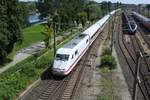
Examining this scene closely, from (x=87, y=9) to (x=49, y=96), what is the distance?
10409 cm

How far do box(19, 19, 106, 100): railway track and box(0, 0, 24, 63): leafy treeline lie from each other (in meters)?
6.74

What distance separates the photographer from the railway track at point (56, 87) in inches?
1166

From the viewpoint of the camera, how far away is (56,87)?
32.4 metres

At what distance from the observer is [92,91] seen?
31.1 m

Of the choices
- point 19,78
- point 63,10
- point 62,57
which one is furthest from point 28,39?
point 19,78

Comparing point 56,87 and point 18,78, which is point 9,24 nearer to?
point 18,78

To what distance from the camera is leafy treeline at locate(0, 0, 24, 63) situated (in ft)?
131

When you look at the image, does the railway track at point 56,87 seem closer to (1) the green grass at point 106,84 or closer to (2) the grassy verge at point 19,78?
(2) the grassy verge at point 19,78

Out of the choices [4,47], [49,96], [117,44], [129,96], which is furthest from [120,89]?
[117,44]

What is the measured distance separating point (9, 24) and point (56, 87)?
13.7 metres

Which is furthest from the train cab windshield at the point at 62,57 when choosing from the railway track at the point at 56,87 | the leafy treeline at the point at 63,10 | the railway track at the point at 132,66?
the leafy treeline at the point at 63,10

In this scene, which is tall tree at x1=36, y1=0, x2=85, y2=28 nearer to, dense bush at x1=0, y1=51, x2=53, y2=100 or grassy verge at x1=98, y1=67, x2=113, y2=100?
dense bush at x1=0, y1=51, x2=53, y2=100

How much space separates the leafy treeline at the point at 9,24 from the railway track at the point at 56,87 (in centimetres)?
674

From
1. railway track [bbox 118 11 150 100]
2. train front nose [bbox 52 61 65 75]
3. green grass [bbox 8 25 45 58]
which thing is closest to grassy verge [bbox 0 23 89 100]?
train front nose [bbox 52 61 65 75]
